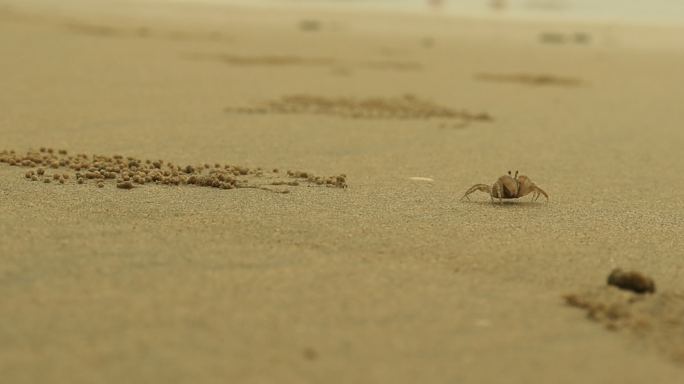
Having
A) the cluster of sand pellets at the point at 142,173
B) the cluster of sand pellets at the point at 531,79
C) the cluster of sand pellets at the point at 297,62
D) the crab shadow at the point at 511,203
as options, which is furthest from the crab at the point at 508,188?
the cluster of sand pellets at the point at 297,62

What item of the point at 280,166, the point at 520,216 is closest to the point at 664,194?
the point at 520,216

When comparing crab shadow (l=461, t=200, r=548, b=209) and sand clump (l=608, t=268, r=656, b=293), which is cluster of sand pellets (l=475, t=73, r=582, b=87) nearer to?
crab shadow (l=461, t=200, r=548, b=209)

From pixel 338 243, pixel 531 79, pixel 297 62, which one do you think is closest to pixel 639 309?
pixel 338 243

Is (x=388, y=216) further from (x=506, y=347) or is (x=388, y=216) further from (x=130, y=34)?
(x=130, y=34)

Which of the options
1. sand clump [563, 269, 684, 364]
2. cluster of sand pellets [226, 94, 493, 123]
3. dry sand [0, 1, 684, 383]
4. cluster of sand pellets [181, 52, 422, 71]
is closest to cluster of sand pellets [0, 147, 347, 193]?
dry sand [0, 1, 684, 383]

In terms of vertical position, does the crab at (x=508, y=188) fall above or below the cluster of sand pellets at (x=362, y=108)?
below

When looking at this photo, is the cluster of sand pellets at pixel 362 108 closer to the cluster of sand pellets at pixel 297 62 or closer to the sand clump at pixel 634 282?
the cluster of sand pellets at pixel 297 62

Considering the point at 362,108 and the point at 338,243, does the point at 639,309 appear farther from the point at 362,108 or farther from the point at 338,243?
the point at 362,108
